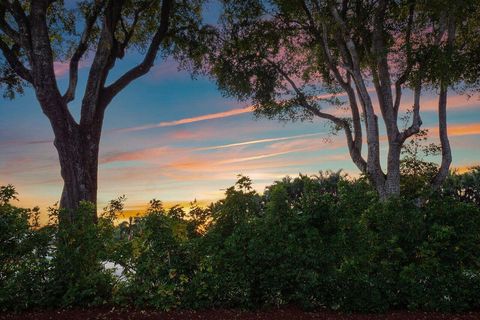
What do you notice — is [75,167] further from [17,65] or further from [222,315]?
[222,315]

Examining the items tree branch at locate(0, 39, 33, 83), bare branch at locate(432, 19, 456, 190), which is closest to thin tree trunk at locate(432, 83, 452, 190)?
bare branch at locate(432, 19, 456, 190)

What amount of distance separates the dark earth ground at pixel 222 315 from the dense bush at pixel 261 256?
0.25 metres

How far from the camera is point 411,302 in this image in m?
8.36

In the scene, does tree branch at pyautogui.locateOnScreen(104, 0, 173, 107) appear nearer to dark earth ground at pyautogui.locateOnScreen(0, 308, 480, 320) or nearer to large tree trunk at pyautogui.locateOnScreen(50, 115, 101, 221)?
large tree trunk at pyautogui.locateOnScreen(50, 115, 101, 221)

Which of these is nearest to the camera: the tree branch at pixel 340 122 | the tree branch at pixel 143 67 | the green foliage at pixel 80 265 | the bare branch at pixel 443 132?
the green foliage at pixel 80 265

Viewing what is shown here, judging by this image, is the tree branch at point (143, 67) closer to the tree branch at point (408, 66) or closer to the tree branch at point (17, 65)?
the tree branch at point (17, 65)

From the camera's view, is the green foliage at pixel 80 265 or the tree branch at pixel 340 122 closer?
the green foliage at pixel 80 265

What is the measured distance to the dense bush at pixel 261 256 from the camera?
8.16 meters

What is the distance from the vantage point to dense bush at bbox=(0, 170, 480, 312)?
8.16 meters

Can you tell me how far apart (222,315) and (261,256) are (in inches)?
44.1

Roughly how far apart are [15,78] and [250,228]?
15054mm

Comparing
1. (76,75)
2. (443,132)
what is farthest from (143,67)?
(443,132)

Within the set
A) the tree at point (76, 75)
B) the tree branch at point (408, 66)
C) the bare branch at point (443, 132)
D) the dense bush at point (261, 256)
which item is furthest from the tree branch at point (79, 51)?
the bare branch at point (443, 132)

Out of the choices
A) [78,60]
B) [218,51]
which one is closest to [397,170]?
[218,51]
